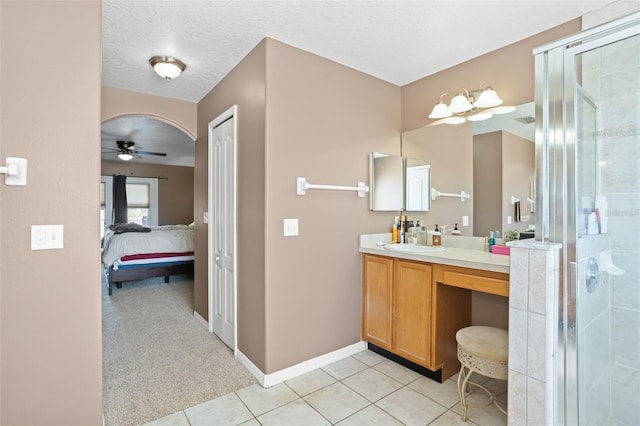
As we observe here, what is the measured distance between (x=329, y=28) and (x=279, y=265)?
1.68 m

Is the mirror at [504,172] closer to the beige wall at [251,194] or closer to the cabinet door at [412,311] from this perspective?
the cabinet door at [412,311]

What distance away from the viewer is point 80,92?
1.58m

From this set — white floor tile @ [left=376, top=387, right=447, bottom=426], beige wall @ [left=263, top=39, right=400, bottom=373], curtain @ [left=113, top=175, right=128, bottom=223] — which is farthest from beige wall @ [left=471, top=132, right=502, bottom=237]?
curtain @ [left=113, top=175, right=128, bottom=223]

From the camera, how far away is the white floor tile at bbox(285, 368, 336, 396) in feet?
7.33

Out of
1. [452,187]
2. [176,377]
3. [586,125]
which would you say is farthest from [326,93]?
[176,377]

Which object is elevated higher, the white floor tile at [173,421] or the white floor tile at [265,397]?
the white floor tile at [265,397]

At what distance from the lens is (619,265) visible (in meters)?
1.75

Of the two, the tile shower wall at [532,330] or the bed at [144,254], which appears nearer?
the tile shower wall at [532,330]

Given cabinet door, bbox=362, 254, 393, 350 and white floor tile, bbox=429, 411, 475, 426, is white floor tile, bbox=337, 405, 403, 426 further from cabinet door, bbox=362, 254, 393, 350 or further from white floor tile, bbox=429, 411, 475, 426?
cabinet door, bbox=362, 254, 393, 350

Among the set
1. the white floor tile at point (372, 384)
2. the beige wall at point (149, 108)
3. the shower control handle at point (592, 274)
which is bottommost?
the white floor tile at point (372, 384)

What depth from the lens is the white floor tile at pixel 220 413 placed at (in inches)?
75.0

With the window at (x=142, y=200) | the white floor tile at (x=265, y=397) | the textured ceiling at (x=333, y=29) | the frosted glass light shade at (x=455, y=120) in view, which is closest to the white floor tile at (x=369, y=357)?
the white floor tile at (x=265, y=397)

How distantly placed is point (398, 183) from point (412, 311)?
123cm

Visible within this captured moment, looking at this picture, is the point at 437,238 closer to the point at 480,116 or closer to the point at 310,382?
the point at 480,116
